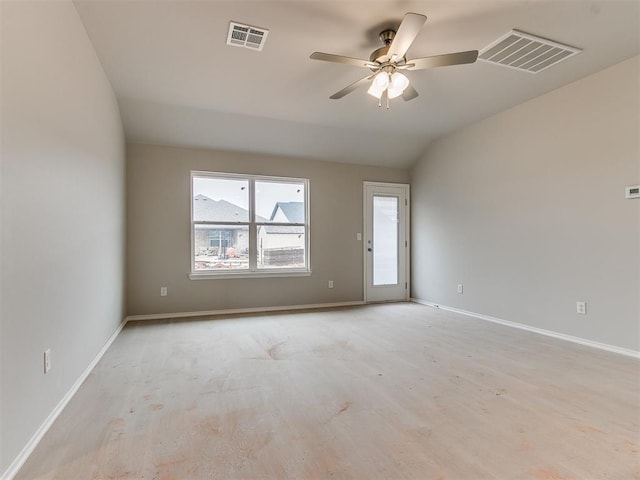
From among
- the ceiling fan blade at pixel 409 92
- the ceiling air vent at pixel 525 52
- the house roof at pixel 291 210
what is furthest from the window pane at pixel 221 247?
the ceiling air vent at pixel 525 52

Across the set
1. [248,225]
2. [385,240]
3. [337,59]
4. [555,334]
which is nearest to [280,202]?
[248,225]

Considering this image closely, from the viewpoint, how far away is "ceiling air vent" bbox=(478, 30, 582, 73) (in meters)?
2.70

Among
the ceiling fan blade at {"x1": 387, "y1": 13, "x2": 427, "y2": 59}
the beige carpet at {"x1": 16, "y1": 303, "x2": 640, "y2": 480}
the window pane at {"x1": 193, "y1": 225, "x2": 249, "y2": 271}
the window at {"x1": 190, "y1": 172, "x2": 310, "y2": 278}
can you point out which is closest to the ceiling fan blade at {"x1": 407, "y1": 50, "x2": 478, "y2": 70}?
the ceiling fan blade at {"x1": 387, "y1": 13, "x2": 427, "y2": 59}

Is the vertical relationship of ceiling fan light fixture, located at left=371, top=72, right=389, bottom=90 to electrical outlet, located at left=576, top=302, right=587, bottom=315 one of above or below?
above

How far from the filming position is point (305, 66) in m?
3.12

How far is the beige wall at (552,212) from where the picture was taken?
3.13 meters

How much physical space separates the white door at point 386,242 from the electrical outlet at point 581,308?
273 centimetres

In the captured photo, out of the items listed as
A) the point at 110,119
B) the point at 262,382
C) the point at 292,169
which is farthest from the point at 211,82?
the point at 262,382

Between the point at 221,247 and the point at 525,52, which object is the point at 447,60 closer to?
the point at 525,52

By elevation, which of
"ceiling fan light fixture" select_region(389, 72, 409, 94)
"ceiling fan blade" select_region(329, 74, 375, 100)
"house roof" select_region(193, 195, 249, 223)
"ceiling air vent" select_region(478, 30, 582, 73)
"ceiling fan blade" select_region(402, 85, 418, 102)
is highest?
"ceiling air vent" select_region(478, 30, 582, 73)

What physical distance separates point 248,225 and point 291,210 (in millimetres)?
727

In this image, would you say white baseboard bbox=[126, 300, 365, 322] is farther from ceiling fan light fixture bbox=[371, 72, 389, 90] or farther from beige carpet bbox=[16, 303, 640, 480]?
ceiling fan light fixture bbox=[371, 72, 389, 90]

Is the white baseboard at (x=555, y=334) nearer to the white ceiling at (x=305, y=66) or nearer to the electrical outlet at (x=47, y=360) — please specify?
the white ceiling at (x=305, y=66)

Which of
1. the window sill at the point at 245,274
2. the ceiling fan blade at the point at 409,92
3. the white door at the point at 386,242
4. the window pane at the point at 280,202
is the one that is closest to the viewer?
the ceiling fan blade at the point at 409,92
